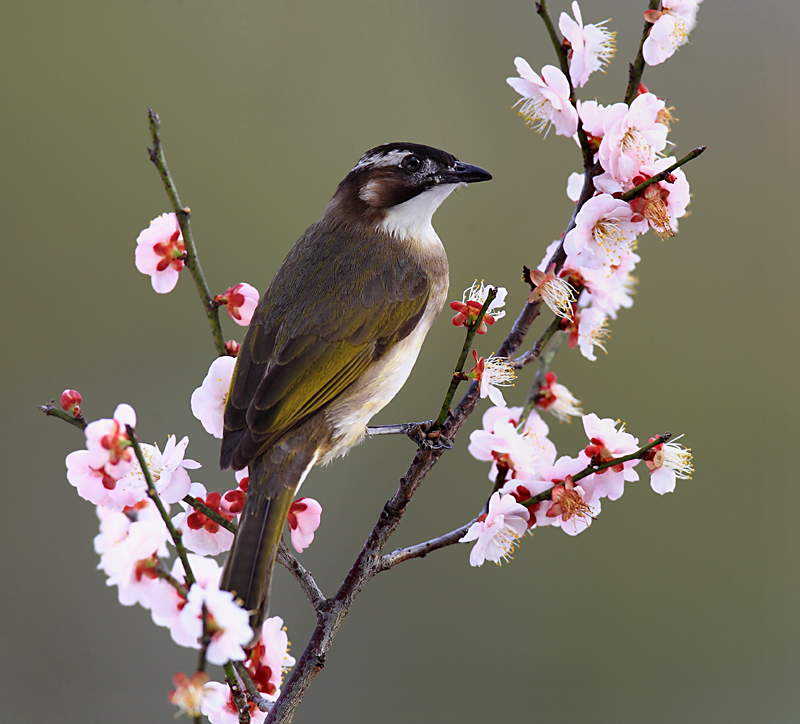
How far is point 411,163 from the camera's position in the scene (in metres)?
1.77

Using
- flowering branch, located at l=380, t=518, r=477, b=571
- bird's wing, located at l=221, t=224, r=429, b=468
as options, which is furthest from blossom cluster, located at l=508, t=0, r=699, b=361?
bird's wing, located at l=221, t=224, r=429, b=468

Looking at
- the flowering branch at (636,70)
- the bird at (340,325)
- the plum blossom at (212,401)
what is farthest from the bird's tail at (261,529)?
the flowering branch at (636,70)

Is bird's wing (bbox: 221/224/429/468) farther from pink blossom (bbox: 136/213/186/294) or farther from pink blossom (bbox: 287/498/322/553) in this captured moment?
pink blossom (bbox: 136/213/186/294)

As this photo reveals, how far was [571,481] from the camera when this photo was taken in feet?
3.74

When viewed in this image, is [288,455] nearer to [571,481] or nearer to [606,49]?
[571,481]

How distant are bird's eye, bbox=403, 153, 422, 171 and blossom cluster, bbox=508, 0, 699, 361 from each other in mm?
502

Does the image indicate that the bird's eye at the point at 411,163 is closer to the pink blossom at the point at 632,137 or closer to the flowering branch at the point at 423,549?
the pink blossom at the point at 632,137

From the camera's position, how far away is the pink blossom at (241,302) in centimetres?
140

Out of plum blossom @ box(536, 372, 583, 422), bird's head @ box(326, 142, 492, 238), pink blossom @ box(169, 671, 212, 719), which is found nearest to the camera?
pink blossom @ box(169, 671, 212, 719)

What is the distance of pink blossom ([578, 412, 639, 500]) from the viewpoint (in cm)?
117

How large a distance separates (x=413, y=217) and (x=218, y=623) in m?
1.23

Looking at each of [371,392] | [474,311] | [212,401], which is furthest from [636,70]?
[212,401]

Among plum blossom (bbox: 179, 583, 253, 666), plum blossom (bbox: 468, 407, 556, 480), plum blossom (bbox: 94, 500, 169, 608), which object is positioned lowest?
plum blossom (bbox: 179, 583, 253, 666)

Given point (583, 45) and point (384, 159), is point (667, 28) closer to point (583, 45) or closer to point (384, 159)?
point (583, 45)
